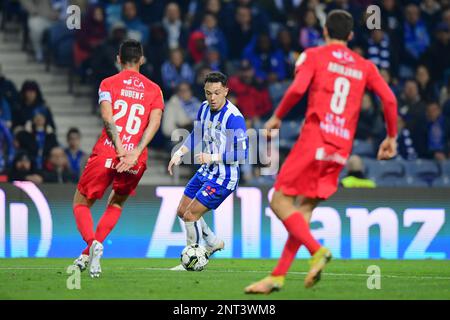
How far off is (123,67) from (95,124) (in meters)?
9.10

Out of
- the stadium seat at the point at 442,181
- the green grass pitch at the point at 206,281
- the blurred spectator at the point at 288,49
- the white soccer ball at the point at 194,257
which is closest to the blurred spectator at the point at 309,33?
the blurred spectator at the point at 288,49

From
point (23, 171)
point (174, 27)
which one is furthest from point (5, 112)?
point (174, 27)

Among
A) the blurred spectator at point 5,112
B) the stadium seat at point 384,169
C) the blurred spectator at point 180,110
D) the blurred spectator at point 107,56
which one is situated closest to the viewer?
the blurred spectator at point 5,112

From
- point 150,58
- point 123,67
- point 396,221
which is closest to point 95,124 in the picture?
point 150,58

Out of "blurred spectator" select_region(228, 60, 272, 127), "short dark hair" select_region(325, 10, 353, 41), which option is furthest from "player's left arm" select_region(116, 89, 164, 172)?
"blurred spectator" select_region(228, 60, 272, 127)

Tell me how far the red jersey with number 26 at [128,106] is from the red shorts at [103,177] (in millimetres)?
83

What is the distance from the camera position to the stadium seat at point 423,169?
2017cm

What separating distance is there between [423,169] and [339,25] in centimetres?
1017

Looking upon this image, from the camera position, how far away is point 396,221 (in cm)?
1747

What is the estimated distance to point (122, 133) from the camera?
12.4m

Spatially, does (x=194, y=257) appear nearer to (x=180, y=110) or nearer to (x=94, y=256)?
(x=94, y=256)

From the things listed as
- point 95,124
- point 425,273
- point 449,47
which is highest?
point 449,47

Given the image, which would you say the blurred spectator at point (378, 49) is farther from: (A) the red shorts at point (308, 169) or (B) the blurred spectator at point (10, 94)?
(A) the red shorts at point (308, 169)
